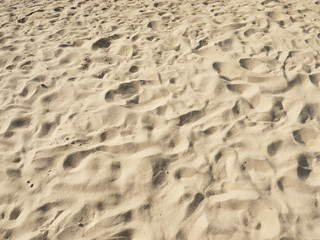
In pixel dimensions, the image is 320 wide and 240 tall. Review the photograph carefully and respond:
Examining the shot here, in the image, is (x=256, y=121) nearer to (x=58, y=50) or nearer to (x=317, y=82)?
(x=317, y=82)

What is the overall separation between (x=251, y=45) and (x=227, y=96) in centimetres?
124

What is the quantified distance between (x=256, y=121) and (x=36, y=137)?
2123mm

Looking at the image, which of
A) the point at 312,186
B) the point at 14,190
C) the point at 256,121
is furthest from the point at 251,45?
the point at 14,190

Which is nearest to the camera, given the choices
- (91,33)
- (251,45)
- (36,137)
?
(36,137)

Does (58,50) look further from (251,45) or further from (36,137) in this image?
(251,45)

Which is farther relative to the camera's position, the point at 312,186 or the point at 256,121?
the point at 256,121

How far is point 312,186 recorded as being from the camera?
228 cm

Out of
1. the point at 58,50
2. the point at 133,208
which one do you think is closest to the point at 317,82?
the point at 133,208

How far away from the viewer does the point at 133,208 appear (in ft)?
7.25

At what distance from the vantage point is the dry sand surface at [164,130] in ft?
7.06

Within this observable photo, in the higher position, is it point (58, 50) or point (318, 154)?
point (58, 50)

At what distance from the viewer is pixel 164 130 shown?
2783 mm

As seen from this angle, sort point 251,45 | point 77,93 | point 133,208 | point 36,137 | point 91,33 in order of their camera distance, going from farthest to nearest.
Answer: point 91,33, point 251,45, point 77,93, point 36,137, point 133,208

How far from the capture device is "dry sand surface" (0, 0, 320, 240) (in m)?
2.15
